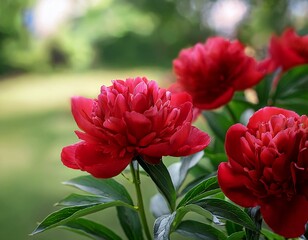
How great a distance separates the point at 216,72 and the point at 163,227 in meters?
0.23

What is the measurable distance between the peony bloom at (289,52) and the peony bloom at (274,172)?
1.07 feet

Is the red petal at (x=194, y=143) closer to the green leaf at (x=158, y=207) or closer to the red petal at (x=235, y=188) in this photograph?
the red petal at (x=235, y=188)

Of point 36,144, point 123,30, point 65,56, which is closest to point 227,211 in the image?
point 36,144

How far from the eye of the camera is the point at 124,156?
0.38m

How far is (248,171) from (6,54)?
4119mm

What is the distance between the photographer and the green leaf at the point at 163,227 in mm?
379

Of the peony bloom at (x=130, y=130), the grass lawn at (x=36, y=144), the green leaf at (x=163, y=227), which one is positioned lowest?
the green leaf at (x=163, y=227)

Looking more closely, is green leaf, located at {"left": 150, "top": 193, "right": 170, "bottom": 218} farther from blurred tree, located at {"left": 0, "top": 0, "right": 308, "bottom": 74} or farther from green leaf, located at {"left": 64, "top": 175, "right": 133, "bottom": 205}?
blurred tree, located at {"left": 0, "top": 0, "right": 308, "bottom": 74}

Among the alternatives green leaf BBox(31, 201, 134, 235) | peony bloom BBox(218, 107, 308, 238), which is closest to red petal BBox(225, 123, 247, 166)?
peony bloom BBox(218, 107, 308, 238)

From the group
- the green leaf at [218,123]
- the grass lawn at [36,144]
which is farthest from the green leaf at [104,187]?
the grass lawn at [36,144]

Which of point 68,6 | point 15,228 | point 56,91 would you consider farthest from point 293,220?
point 68,6

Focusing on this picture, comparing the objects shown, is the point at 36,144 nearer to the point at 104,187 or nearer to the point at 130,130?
the point at 104,187

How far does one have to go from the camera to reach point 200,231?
0.44 metres

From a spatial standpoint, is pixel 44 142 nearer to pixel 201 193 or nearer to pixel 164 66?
pixel 164 66
